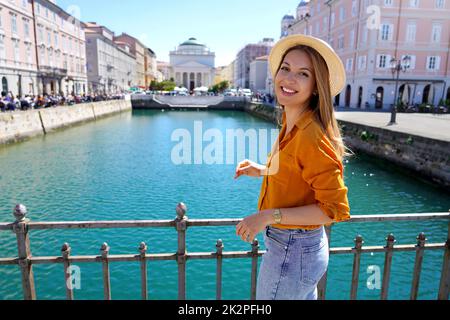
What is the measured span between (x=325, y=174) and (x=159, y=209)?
10.4 meters

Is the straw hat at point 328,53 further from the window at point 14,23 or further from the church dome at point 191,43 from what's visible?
the church dome at point 191,43

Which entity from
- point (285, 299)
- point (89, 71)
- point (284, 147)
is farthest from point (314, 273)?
point (89, 71)

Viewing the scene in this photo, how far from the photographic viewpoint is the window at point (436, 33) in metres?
37.1

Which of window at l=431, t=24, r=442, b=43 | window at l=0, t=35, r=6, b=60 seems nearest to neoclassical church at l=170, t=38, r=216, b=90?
window at l=0, t=35, r=6, b=60

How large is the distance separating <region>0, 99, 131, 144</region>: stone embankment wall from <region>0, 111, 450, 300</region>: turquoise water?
174cm

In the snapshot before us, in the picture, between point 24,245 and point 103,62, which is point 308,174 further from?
point 103,62

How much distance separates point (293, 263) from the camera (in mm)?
2084

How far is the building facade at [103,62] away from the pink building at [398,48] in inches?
1939

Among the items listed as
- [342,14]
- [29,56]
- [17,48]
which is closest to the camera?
[17,48]

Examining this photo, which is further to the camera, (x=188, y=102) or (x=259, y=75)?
(x=259, y=75)

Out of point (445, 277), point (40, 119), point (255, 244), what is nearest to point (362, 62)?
point (40, 119)

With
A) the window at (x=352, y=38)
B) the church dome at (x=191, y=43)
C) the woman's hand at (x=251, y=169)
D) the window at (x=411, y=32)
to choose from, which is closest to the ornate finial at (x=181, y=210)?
the woman's hand at (x=251, y=169)
